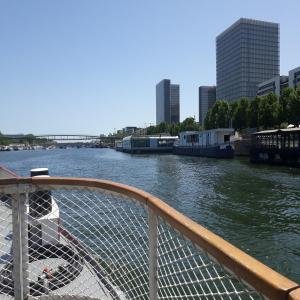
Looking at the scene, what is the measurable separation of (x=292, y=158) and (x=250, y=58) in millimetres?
138843

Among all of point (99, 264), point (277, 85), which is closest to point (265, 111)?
point (99, 264)

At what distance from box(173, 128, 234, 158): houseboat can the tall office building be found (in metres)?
87.0

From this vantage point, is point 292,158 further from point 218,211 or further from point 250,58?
point 250,58

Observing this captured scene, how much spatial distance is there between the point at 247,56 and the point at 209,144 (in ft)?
362

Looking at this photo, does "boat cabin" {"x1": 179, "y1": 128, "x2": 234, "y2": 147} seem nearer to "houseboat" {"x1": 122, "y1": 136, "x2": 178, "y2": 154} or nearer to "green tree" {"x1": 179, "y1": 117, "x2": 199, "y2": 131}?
"houseboat" {"x1": 122, "y1": 136, "x2": 178, "y2": 154}

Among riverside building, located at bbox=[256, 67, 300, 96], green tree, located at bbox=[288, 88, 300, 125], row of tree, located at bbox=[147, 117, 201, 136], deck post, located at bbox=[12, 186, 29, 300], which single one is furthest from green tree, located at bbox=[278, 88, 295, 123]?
row of tree, located at bbox=[147, 117, 201, 136]

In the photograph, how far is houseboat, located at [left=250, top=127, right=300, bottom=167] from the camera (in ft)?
176

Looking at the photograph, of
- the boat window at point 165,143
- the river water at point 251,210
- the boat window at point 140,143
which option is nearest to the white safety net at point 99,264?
the river water at point 251,210

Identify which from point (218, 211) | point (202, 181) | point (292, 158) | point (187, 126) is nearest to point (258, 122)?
point (292, 158)

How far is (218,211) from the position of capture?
22078mm

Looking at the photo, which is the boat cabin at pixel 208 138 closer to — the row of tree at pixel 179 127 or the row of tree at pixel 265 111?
the row of tree at pixel 265 111

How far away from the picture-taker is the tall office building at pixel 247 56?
7215 inches

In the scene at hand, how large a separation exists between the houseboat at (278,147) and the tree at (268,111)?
7.41m

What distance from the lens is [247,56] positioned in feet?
604
